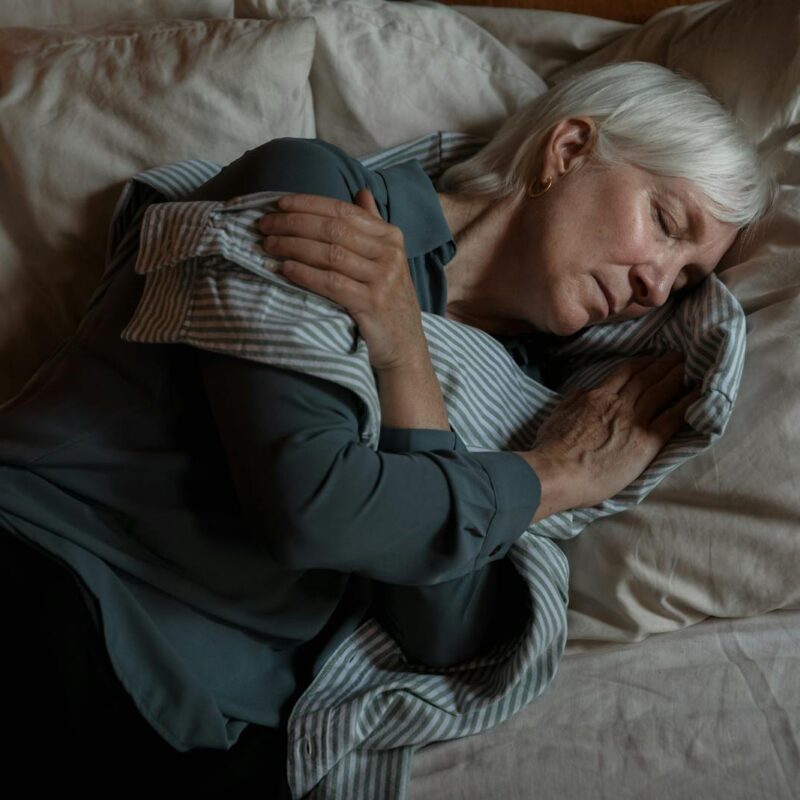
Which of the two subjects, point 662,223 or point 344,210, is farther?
point 662,223

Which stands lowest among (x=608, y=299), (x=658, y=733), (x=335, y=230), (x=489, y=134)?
(x=658, y=733)

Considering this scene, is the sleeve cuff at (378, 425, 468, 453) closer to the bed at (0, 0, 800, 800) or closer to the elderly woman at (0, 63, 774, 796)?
the elderly woman at (0, 63, 774, 796)

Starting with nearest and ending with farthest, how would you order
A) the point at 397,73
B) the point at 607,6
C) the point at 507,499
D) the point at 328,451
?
the point at 328,451 < the point at 507,499 < the point at 397,73 < the point at 607,6

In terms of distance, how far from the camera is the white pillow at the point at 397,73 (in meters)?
1.34

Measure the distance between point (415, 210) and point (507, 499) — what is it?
382 mm

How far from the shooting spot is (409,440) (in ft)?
3.19

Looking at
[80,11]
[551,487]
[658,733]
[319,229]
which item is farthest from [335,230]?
[80,11]

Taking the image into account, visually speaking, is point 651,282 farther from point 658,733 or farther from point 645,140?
point 658,733

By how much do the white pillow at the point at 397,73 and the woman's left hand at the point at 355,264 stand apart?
0.44m

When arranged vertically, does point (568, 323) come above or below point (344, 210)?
below

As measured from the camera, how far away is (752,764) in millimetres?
943

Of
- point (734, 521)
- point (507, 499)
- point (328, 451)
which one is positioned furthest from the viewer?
point (734, 521)

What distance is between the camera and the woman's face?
1.17 m

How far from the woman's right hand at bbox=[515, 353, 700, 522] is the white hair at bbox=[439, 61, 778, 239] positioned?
0.23 m
